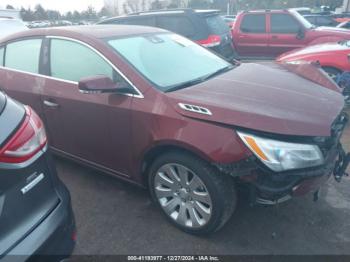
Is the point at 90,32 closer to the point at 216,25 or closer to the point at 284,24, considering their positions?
the point at 216,25

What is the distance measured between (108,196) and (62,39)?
1646 millimetres

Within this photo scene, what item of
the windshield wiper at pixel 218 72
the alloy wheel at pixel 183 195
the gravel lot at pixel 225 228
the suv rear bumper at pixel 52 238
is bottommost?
the gravel lot at pixel 225 228

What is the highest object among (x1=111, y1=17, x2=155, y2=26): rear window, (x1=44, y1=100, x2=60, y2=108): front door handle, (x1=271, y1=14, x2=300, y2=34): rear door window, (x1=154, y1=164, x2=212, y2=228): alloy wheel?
(x1=111, y1=17, x2=155, y2=26): rear window

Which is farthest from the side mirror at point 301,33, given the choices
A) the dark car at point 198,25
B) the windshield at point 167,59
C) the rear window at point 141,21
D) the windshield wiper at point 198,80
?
the windshield wiper at point 198,80

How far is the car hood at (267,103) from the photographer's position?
83.8 inches

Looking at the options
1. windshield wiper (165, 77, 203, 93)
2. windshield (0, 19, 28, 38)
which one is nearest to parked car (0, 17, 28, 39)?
windshield (0, 19, 28, 38)

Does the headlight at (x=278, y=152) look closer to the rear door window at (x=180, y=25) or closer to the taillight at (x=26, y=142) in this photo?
the taillight at (x=26, y=142)

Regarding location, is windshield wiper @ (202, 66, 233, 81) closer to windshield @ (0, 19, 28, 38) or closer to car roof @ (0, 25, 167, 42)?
car roof @ (0, 25, 167, 42)

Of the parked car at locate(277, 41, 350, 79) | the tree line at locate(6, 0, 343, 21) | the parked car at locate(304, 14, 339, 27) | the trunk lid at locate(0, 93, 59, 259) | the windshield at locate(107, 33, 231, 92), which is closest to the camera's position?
the trunk lid at locate(0, 93, 59, 259)

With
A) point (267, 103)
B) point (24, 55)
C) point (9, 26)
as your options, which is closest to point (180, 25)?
point (9, 26)

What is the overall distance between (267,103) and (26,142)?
164cm

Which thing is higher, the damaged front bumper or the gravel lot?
the damaged front bumper

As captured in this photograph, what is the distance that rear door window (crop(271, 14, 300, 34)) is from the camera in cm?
833

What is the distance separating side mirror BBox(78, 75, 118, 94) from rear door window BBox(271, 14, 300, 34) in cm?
722
